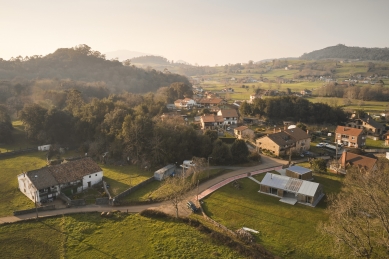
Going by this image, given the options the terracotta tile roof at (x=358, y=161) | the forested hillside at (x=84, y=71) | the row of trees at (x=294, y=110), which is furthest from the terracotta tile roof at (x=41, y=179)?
the forested hillside at (x=84, y=71)

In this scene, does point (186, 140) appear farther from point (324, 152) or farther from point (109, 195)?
point (324, 152)

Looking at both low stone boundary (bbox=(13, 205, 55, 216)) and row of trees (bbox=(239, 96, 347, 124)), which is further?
row of trees (bbox=(239, 96, 347, 124))

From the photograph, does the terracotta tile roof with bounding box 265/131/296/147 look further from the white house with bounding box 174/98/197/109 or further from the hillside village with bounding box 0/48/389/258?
the white house with bounding box 174/98/197/109

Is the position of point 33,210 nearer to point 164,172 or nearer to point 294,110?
point 164,172

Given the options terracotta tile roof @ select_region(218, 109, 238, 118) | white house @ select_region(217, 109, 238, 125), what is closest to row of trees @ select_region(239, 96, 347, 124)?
terracotta tile roof @ select_region(218, 109, 238, 118)

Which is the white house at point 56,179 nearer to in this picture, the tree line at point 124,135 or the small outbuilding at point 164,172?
the small outbuilding at point 164,172

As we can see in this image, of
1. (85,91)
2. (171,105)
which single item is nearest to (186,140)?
(171,105)

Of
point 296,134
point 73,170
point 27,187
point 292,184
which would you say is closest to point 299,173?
point 292,184
